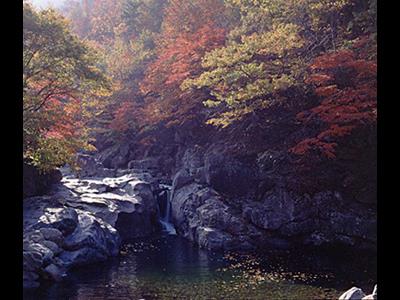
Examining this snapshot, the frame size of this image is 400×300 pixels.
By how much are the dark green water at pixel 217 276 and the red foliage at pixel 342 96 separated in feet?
14.6

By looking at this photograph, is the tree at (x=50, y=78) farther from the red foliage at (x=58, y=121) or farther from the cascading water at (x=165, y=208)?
the cascading water at (x=165, y=208)

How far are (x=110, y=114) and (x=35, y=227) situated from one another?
Answer: 1621 cm

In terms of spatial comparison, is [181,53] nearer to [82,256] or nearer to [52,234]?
[52,234]

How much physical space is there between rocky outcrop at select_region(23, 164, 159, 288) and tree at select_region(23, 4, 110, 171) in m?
1.98

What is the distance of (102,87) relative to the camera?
18.4 m

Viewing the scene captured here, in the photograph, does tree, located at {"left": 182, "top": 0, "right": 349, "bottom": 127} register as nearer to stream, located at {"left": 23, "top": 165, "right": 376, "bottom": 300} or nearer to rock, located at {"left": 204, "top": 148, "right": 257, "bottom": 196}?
rock, located at {"left": 204, "top": 148, "right": 257, "bottom": 196}

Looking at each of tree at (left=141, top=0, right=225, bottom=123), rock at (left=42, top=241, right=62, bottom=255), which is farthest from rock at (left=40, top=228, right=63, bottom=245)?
tree at (left=141, top=0, right=225, bottom=123)

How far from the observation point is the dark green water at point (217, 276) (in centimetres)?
1140

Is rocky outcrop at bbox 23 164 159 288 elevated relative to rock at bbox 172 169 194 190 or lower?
lower

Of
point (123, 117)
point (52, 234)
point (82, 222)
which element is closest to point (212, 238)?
point (82, 222)

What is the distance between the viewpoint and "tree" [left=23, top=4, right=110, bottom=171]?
1509 centimetres

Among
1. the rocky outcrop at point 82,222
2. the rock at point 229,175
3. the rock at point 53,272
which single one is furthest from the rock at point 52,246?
the rock at point 229,175

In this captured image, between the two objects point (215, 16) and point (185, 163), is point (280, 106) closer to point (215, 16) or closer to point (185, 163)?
point (185, 163)
